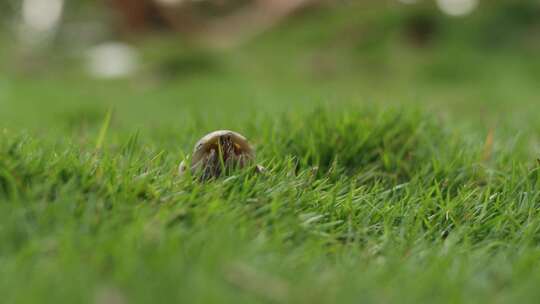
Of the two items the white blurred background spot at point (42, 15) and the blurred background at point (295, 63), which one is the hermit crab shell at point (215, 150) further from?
the white blurred background spot at point (42, 15)

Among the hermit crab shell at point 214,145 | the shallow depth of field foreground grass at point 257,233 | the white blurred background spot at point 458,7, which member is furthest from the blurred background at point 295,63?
the hermit crab shell at point 214,145

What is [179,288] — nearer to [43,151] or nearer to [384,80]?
[43,151]


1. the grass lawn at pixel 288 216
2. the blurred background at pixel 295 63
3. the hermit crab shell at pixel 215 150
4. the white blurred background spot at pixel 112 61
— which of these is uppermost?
the hermit crab shell at pixel 215 150

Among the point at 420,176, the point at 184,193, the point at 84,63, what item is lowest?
the point at 84,63

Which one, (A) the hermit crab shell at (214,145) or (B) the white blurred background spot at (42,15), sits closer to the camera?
(A) the hermit crab shell at (214,145)

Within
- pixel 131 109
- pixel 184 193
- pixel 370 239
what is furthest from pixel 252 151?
pixel 131 109

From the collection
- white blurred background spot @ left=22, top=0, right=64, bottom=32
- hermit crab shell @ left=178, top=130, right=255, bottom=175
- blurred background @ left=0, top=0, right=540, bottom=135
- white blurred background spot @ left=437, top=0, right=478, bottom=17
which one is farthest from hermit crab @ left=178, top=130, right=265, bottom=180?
white blurred background spot @ left=22, top=0, right=64, bottom=32

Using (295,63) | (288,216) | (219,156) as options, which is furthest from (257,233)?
(295,63)
